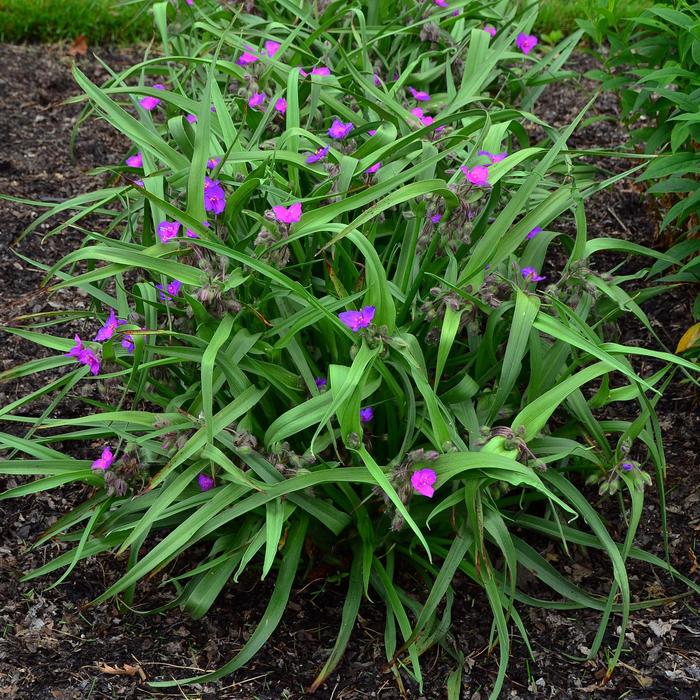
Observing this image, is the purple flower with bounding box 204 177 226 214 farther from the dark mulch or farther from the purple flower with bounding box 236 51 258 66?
the purple flower with bounding box 236 51 258 66

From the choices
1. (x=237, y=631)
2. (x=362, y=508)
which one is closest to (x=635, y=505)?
(x=362, y=508)

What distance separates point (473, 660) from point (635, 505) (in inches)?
19.0

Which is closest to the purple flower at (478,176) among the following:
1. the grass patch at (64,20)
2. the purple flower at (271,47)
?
the purple flower at (271,47)

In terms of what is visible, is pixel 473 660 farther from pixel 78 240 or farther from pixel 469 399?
pixel 78 240

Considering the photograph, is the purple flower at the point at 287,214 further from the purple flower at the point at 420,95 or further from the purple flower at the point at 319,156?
the purple flower at the point at 420,95

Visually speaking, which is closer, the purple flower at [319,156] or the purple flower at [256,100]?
the purple flower at [319,156]

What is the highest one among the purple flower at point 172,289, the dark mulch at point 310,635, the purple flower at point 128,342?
the purple flower at point 172,289

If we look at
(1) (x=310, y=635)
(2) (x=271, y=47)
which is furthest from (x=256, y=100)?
(1) (x=310, y=635)

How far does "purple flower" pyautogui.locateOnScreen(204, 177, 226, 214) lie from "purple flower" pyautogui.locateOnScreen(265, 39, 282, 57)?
0.84m

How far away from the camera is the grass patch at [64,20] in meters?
4.09

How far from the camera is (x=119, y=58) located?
3.98 metres

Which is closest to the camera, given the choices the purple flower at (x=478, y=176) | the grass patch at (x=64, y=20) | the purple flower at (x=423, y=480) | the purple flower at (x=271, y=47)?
the purple flower at (x=423, y=480)

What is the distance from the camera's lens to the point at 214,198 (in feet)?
5.84

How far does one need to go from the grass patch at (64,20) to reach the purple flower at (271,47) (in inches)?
67.2
